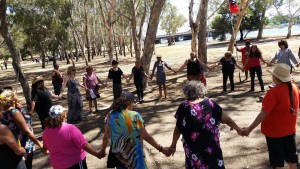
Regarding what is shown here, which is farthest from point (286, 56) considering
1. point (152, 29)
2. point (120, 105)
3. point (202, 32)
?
point (120, 105)

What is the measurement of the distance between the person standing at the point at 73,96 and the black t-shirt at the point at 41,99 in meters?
0.92

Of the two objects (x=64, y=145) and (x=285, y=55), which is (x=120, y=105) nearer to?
(x=64, y=145)

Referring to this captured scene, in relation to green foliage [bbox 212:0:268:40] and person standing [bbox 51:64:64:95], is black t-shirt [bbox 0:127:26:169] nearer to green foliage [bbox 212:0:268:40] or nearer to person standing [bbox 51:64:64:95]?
person standing [bbox 51:64:64:95]

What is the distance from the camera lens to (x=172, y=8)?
8506 cm

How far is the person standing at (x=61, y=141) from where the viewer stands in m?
3.71

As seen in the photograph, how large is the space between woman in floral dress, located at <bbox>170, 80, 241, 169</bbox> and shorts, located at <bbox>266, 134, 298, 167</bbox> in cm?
93

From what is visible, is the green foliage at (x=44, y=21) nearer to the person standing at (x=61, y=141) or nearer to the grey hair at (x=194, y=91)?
the person standing at (x=61, y=141)

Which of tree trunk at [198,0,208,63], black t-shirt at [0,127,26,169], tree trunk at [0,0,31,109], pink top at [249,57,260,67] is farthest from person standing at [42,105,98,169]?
tree trunk at [198,0,208,63]

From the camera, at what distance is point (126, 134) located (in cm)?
368

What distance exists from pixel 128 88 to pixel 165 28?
7649 cm

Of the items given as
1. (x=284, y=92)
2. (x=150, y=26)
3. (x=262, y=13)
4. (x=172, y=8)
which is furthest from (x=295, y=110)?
(x=172, y=8)

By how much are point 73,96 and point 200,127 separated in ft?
20.0

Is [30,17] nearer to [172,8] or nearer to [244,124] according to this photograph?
[244,124]

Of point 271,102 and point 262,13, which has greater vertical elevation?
point 262,13
